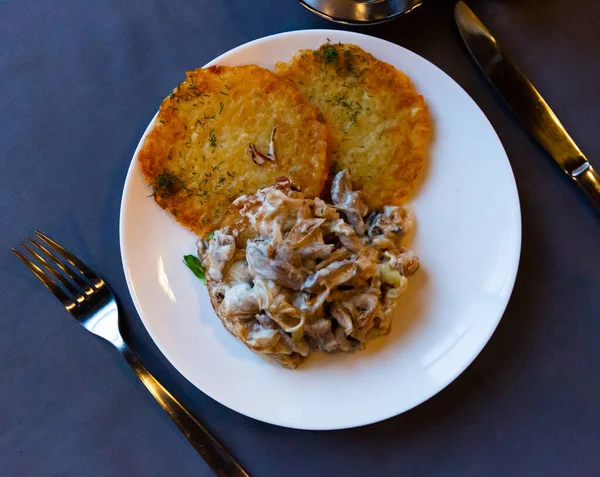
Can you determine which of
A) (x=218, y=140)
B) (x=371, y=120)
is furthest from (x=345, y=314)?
(x=218, y=140)

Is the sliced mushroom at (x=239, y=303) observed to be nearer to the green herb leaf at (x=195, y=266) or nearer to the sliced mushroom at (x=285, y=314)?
the sliced mushroom at (x=285, y=314)

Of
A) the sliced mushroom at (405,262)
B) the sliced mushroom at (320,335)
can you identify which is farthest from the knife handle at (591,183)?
the sliced mushroom at (320,335)

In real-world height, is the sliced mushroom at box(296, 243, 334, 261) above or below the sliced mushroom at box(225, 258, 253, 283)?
below

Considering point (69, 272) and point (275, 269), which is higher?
point (69, 272)

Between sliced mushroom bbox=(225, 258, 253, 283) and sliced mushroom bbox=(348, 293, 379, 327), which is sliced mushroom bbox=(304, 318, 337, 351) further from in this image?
sliced mushroom bbox=(225, 258, 253, 283)

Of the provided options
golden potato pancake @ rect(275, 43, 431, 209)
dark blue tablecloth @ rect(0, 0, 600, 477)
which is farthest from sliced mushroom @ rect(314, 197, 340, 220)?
dark blue tablecloth @ rect(0, 0, 600, 477)

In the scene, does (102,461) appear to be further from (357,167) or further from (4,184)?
(357,167)

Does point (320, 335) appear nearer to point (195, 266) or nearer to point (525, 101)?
point (195, 266)
